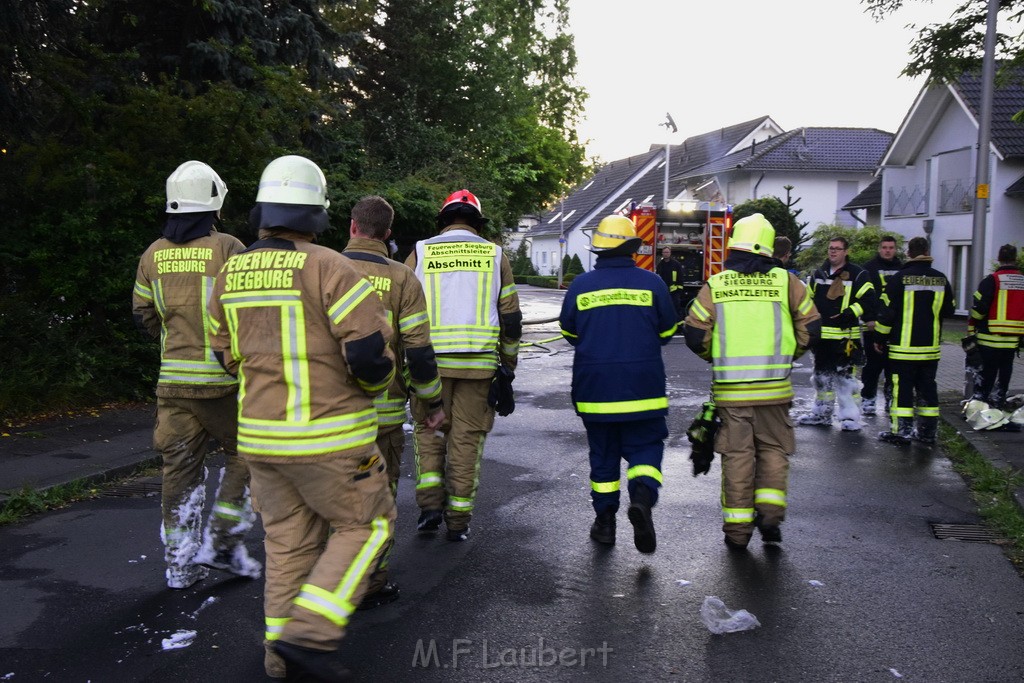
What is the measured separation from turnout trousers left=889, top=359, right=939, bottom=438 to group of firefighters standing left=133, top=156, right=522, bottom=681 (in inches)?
216

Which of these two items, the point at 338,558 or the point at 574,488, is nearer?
the point at 338,558

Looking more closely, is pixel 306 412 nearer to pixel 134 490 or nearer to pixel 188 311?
pixel 188 311

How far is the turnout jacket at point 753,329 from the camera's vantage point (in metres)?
5.55

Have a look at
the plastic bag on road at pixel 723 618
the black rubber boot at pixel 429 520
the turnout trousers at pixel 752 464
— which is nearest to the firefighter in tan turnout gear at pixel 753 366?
the turnout trousers at pixel 752 464

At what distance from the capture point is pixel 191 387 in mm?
4746

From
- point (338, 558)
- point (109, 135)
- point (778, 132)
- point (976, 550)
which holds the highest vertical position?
point (778, 132)

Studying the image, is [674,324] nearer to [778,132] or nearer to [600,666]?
[600,666]

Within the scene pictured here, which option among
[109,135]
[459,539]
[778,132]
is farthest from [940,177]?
[459,539]

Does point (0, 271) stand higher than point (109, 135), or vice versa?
point (109, 135)

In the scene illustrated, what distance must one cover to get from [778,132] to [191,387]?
46.5 m

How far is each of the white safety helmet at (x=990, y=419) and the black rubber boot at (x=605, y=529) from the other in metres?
5.27

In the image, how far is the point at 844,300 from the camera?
9180mm

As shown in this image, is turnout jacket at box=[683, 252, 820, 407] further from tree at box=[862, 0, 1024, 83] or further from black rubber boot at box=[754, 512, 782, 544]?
tree at box=[862, 0, 1024, 83]

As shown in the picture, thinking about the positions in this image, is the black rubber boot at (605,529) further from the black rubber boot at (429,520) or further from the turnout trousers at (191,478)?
the turnout trousers at (191,478)
